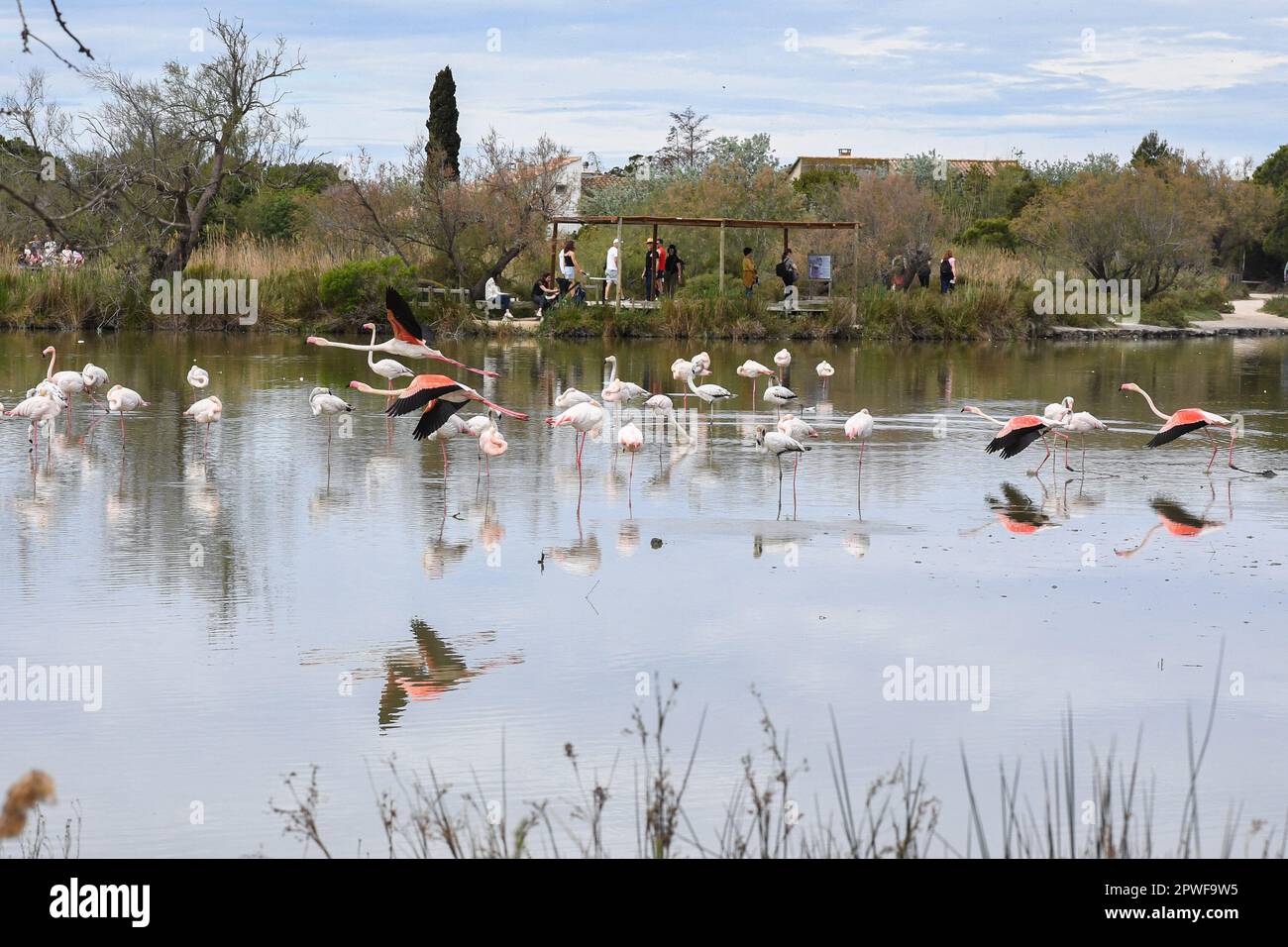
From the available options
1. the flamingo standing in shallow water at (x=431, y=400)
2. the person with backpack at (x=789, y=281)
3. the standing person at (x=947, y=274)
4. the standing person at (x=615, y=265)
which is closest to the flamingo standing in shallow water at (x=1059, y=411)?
the flamingo standing in shallow water at (x=431, y=400)

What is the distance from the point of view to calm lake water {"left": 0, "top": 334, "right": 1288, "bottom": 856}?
6.01 m

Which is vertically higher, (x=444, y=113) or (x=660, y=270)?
(x=444, y=113)

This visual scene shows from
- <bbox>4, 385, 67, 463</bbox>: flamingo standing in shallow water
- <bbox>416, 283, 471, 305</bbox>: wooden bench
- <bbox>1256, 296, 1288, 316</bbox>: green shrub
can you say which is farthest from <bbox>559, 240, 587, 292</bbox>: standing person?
<bbox>1256, 296, 1288, 316</bbox>: green shrub

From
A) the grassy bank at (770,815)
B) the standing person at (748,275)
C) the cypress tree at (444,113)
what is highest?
the cypress tree at (444,113)

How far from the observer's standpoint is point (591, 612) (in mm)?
8320

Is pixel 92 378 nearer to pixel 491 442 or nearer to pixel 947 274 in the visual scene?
pixel 491 442

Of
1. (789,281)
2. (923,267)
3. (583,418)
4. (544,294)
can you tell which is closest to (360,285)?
(544,294)

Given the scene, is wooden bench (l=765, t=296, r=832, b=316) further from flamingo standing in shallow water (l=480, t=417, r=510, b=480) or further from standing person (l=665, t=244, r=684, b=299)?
flamingo standing in shallow water (l=480, t=417, r=510, b=480)

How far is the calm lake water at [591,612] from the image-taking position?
601 cm

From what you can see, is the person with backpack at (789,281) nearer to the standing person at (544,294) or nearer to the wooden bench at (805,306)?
the wooden bench at (805,306)

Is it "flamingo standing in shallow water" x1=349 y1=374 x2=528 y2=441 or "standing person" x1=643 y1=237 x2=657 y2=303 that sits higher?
"standing person" x1=643 y1=237 x2=657 y2=303
